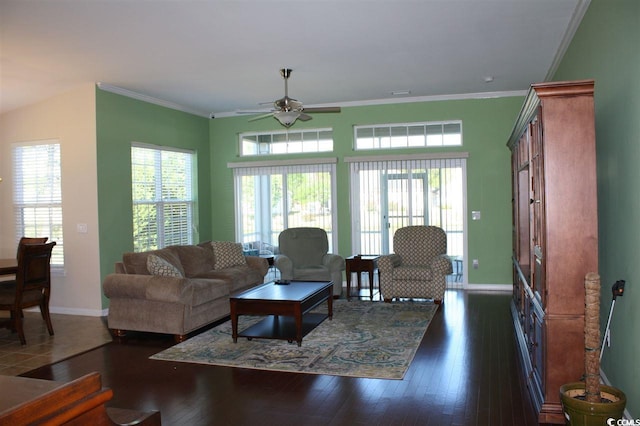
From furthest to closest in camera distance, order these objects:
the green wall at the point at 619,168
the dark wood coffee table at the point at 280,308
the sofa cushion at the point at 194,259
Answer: the sofa cushion at the point at 194,259 < the dark wood coffee table at the point at 280,308 < the green wall at the point at 619,168

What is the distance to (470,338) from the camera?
5023mm

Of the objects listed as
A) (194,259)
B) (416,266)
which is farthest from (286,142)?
(416,266)

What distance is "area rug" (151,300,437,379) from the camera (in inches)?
166

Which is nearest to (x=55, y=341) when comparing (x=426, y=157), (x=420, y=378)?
(x=420, y=378)

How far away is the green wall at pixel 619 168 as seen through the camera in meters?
2.90

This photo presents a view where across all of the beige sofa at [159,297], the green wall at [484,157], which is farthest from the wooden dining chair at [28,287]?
the green wall at [484,157]

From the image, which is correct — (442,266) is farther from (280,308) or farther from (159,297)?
(159,297)

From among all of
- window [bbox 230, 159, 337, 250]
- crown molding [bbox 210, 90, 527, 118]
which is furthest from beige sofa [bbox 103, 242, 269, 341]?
crown molding [bbox 210, 90, 527, 118]

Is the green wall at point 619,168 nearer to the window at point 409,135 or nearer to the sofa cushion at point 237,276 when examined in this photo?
the window at point 409,135

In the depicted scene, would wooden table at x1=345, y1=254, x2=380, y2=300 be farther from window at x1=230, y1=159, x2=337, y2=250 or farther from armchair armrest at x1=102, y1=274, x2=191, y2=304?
armchair armrest at x1=102, y1=274, x2=191, y2=304

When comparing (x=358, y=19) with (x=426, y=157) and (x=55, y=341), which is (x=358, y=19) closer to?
(x=426, y=157)

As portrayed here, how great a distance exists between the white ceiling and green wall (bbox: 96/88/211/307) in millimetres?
317

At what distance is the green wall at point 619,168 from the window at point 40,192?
6336 millimetres

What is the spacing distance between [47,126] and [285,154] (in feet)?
11.9
